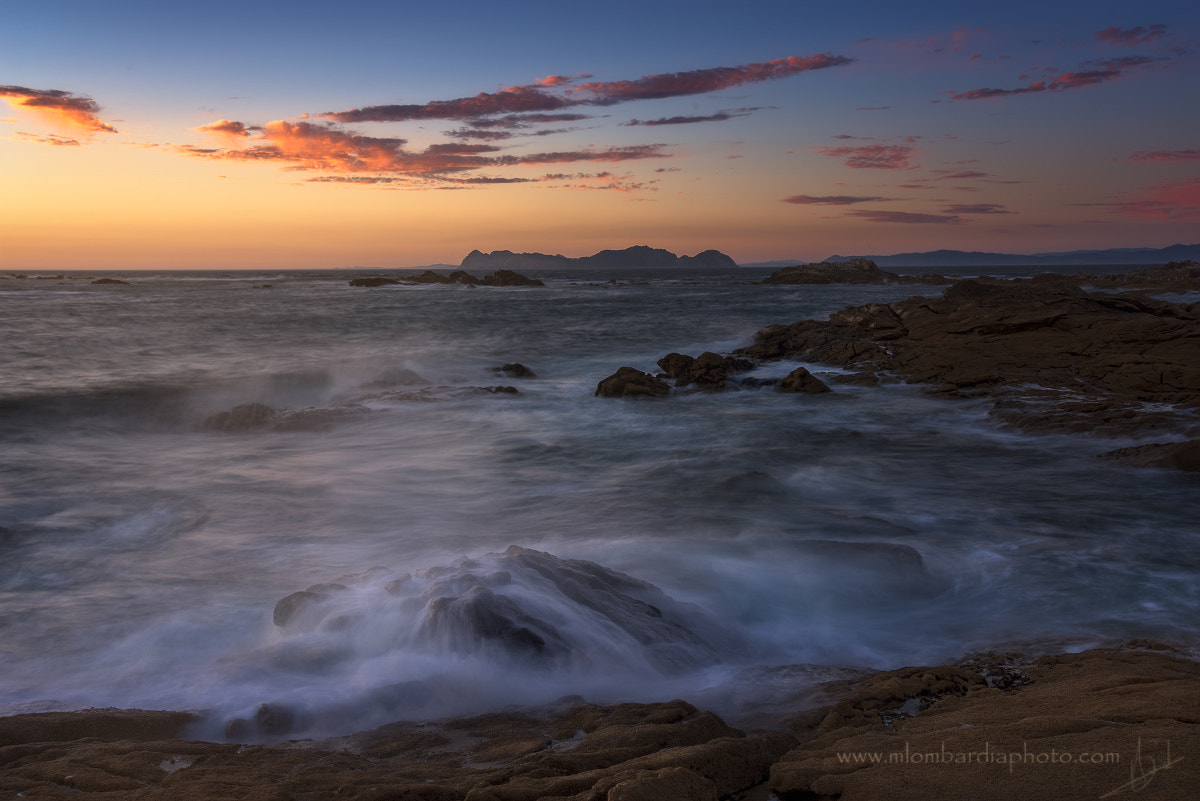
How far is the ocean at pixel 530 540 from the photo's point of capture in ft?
16.2

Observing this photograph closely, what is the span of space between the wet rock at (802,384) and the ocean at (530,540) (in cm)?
28

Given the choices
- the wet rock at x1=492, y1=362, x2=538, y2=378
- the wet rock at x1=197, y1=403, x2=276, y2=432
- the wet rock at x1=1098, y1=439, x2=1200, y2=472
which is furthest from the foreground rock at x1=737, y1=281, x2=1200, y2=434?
the wet rock at x1=197, y1=403, x2=276, y2=432

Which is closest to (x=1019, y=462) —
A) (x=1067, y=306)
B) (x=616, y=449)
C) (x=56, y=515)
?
(x=616, y=449)

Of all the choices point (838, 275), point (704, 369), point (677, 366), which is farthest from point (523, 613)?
point (838, 275)

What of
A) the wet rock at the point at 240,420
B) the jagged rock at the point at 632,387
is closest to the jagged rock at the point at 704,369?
the jagged rock at the point at 632,387

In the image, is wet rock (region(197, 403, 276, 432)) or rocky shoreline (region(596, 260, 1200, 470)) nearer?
rocky shoreline (region(596, 260, 1200, 470))

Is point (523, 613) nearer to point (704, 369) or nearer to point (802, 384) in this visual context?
point (802, 384)

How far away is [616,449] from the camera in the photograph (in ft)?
41.7

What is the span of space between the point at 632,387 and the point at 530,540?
350 inches

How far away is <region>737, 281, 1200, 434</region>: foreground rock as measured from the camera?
12.6 m

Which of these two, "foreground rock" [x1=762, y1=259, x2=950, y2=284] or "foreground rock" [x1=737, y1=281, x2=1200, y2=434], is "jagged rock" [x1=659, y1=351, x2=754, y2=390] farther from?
"foreground rock" [x1=762, y1=259, x2=950, y2=284]

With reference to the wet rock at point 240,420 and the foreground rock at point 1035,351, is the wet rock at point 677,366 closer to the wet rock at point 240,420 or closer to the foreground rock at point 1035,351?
the foreground rock at point 1035,351
